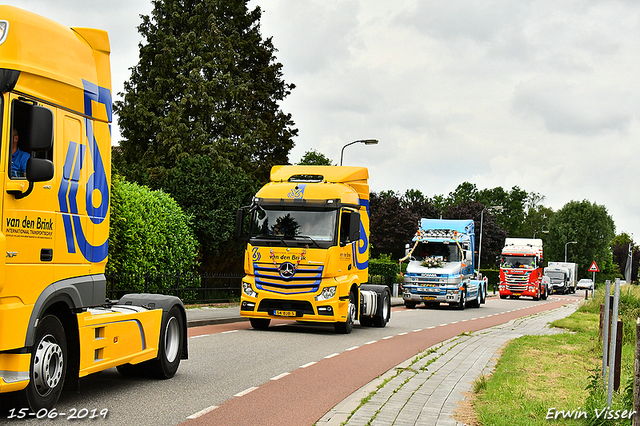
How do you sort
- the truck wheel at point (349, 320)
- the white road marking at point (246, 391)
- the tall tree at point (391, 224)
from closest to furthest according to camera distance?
1. the white road marking at point (246, 391)
2. the truck wheel at point (349, 320)
3. the tall tree at point (391, 224)

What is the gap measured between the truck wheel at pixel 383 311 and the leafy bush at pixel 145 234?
266 inches

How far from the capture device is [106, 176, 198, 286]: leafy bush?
65.0 feet

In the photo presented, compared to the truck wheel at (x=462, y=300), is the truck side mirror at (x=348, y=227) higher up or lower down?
higher up

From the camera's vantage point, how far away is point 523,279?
49.5m

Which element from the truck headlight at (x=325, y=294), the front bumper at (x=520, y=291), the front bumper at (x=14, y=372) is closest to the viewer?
the front bumper at (x=14, y=372)

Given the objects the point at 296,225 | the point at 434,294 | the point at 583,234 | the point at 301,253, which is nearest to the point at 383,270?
the point at 434,294

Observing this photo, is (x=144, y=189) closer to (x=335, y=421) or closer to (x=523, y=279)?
(x=335, y=421)

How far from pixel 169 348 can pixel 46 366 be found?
2.88 metres

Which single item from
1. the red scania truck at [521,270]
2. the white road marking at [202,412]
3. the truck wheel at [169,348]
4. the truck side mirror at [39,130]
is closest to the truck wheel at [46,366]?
the white road marking at [202,412]

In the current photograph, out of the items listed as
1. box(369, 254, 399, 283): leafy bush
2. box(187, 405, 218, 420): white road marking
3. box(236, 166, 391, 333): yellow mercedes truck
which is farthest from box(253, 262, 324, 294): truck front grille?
box(369, 254, 399, 283): leafy bush

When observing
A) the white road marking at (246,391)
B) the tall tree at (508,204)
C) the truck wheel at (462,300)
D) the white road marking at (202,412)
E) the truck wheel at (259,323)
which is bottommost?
the truck wheel at (462,300)

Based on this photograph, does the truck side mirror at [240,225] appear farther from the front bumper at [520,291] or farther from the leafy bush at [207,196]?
the front bumper at [520,291]

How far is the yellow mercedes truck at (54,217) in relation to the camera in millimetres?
6305

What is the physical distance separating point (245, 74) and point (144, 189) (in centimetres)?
2143
